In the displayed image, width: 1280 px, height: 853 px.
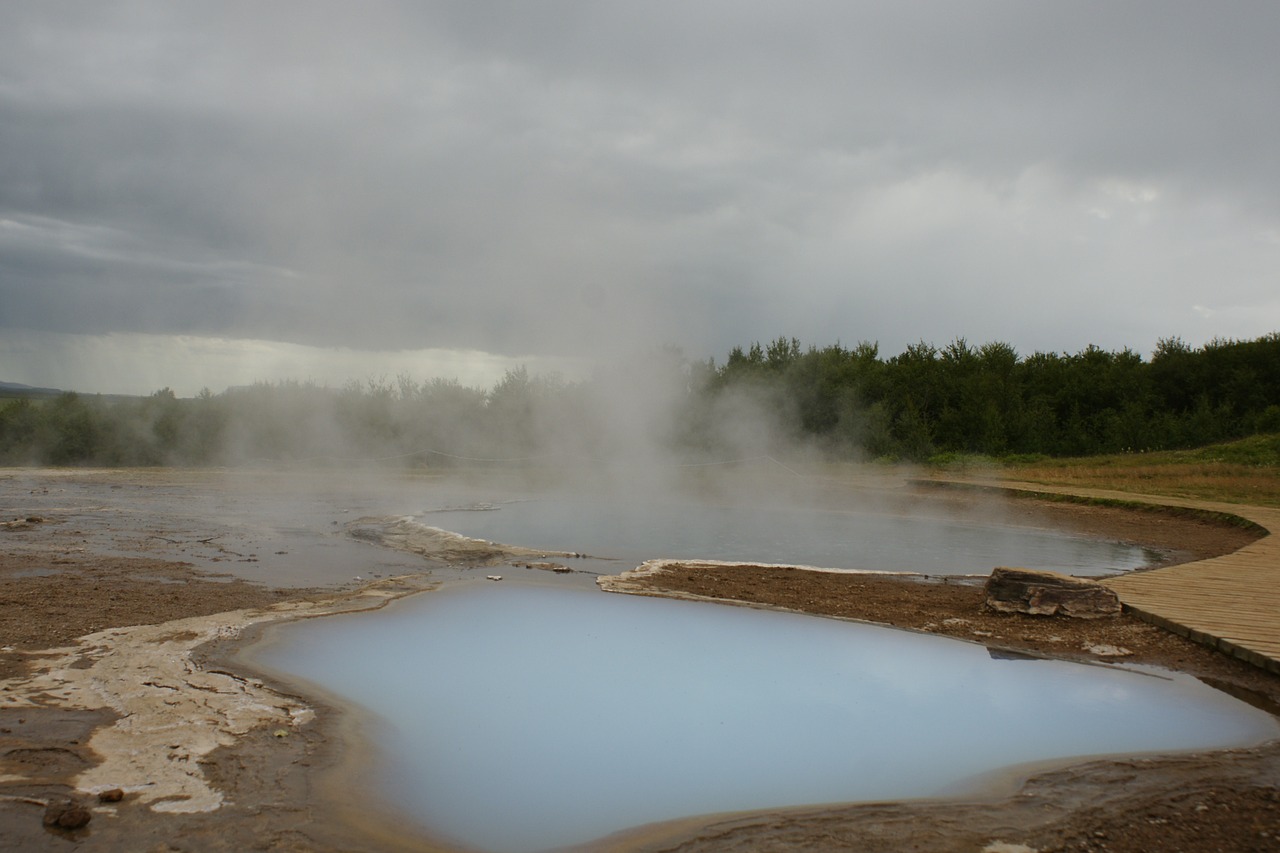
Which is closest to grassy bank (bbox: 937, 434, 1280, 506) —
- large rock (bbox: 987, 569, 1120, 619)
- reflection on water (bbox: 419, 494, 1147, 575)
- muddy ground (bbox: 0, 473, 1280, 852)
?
reflection on water (bbox: 419, 494, 1147, 575)

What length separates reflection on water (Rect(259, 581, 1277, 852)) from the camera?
134 inches

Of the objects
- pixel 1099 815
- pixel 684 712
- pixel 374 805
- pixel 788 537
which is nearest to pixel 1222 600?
pixel 1099 815

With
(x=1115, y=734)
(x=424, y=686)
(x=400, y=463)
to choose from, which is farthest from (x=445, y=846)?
(x=400, y=463)

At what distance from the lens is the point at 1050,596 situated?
6.54 metres

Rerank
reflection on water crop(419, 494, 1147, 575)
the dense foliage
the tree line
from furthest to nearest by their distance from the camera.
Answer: the tree line
the dense foliage
reflection on water crop(419, 494, 1147, 575)

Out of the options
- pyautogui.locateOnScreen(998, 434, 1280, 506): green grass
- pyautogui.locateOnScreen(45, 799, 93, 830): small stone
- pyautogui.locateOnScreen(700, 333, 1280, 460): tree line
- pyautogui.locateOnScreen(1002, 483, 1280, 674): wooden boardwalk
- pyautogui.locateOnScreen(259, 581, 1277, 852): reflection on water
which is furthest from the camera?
pyautogui.locateOnScreen(700, 333, 1280, 460): tree line

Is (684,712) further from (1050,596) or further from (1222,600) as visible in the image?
(1222,600)

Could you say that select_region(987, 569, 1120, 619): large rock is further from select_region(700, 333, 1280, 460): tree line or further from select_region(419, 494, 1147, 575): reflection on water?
select_region(700, 333, 1280, 460): tree line

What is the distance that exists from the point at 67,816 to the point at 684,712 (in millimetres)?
2629

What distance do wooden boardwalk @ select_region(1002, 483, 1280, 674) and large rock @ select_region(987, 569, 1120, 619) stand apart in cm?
27

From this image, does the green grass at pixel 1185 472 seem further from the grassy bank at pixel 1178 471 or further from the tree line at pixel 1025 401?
the tree line at pixel 1025 401

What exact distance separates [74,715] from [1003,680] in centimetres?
478

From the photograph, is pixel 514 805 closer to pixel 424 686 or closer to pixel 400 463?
pixel 424 686

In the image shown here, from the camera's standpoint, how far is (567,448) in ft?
77.7
